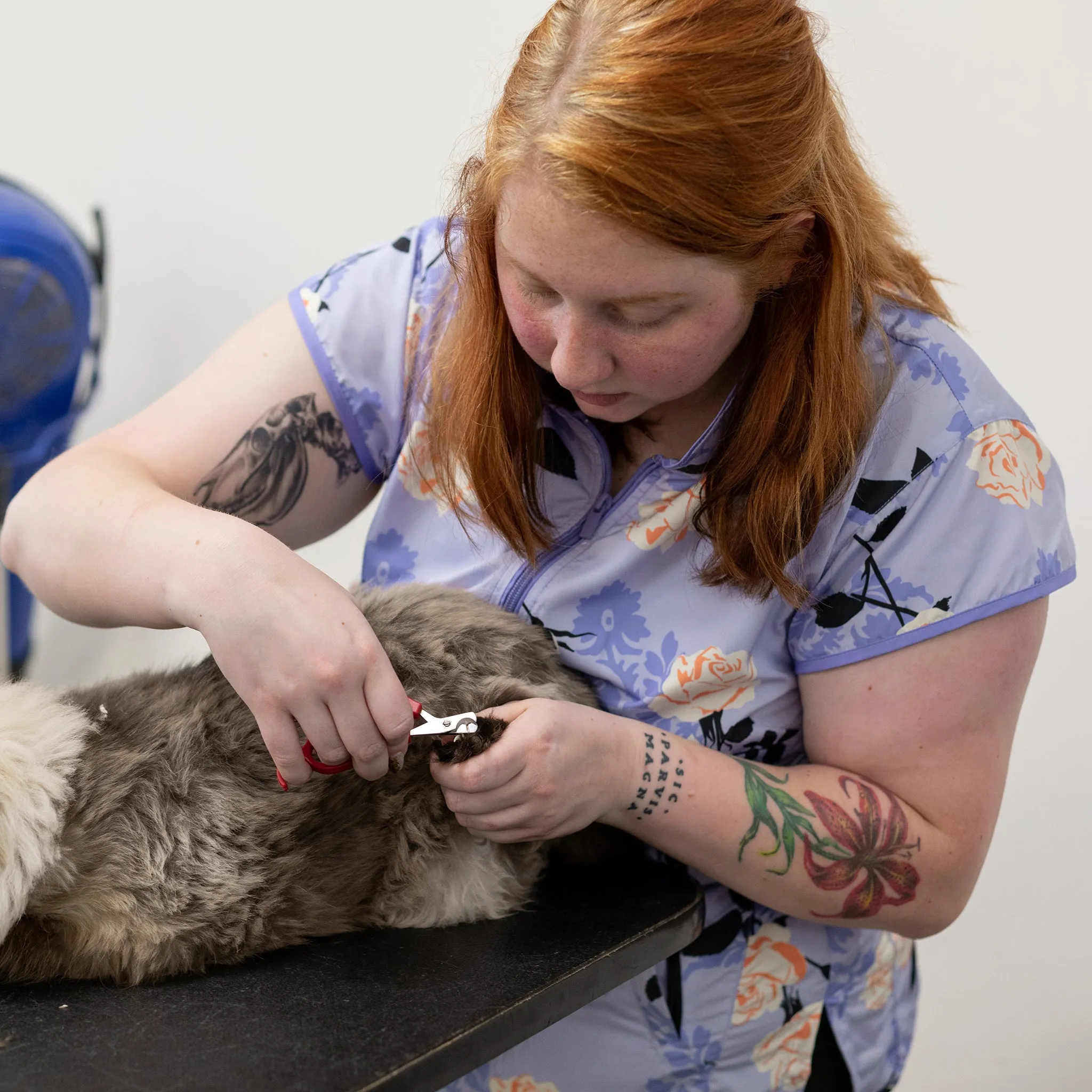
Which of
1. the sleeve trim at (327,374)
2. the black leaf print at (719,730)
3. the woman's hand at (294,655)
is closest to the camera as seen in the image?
the woman's hand at (294,655)

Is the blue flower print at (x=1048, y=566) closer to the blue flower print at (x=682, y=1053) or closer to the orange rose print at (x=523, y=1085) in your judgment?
the blue flower print at (x=682, y=1053)

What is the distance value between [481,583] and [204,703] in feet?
1.02

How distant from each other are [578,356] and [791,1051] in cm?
72

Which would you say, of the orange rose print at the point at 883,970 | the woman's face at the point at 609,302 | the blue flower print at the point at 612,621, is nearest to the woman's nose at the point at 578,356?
the woman's face at the point at 609,302

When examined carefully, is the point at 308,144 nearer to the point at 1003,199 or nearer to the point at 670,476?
the point at 1003,199

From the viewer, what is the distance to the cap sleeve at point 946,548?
926mm

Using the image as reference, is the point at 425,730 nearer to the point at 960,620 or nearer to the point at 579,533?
the point at 579,533

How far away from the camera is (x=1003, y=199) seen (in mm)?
1618

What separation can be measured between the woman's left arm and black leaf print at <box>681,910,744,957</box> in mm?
68

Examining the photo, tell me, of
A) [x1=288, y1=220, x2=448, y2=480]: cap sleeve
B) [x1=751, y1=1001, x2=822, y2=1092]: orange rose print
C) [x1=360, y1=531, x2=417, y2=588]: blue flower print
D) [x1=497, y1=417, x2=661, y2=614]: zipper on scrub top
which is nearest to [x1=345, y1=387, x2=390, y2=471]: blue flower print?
[x1=288, y1=220, x2=448, y2=480]: cap sleeve

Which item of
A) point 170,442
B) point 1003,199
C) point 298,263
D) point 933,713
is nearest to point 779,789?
point 933,713

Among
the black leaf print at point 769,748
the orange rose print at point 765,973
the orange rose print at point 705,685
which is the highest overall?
the orange rose print at point 705,685

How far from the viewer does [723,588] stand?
99 cm

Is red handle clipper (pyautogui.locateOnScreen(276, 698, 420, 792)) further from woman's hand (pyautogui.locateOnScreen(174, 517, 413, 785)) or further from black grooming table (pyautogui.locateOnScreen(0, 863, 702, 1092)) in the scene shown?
black grooming table (pyautogui.locateOnScreen(0, 863, 702, 1092))
